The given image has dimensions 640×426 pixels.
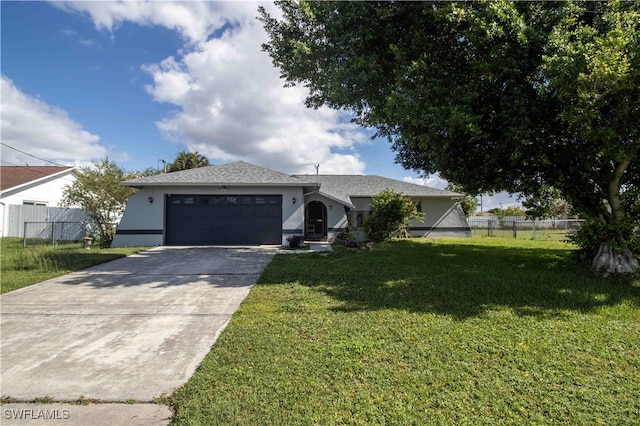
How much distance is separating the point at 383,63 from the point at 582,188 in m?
5.89

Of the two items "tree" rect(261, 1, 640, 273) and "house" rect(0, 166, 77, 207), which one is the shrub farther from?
"house" rect(0, 166, 77, 207)

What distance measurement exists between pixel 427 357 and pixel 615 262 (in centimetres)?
656

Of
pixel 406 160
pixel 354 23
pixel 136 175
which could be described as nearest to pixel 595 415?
pixel 354 23

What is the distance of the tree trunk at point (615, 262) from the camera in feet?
22.4

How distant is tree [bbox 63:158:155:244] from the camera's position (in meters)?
14.9

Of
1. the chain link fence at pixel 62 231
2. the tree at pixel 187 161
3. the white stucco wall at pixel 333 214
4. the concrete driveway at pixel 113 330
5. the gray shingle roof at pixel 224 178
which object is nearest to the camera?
the concrete driveway at pixel 113 330

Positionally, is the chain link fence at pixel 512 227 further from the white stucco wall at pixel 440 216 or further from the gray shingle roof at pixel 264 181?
the gray shingle roof at pixel 264 181

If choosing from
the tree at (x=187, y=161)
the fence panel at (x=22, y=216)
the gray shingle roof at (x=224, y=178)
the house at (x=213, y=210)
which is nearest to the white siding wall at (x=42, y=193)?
the fence panel at (x=22, y=216)

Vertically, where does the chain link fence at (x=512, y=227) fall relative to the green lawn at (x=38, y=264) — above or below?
above

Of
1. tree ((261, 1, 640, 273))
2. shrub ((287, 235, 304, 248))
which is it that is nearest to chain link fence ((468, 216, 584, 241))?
shrub ((287, 235, 304, 248))

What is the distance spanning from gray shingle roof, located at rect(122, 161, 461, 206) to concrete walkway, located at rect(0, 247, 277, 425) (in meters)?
6.37

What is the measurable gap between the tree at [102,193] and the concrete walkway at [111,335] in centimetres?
862

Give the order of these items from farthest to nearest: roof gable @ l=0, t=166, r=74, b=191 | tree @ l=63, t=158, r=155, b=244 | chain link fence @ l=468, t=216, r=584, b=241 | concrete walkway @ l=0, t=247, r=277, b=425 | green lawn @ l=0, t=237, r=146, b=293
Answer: chain link fence @ l=468, t=216, r=584, b=241 → roof gable @ l=0, t=166, r=74, b=191 → tree @ l=63, t=158, r=155, b=244 → green lawn @ l=0, t=237, r=146, b=293 → concrete walkway @ l=0, t=247, r=277, b=425

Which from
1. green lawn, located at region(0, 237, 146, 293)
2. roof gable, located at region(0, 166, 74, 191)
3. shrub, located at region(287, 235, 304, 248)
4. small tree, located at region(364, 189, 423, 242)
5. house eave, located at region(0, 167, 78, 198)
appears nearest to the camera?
green lawn, located at region(0, 237, 146, 293)
